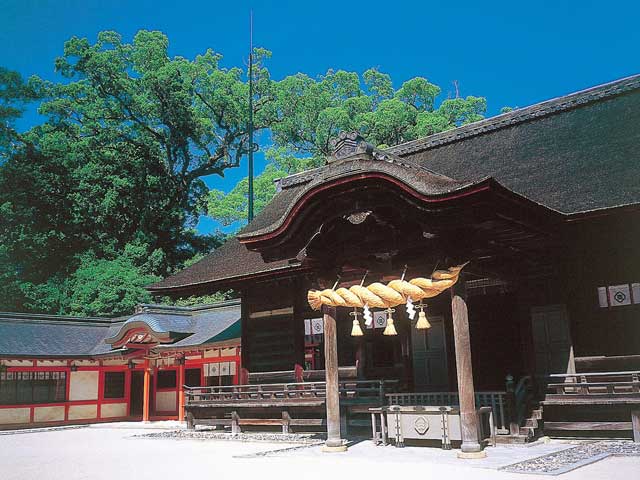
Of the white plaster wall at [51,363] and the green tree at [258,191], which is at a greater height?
the green tree at [258,191]

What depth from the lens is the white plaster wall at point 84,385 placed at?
2486cm

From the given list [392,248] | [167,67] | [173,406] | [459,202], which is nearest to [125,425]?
[173,406]

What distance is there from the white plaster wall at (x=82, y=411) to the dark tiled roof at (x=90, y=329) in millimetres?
2080

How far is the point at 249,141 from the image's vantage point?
41250 mm

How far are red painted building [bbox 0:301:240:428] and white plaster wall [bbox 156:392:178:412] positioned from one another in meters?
0.04

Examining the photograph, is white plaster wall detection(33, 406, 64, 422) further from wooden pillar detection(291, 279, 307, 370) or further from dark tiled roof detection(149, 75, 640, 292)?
wooden pillar detection(291, 279, 307, 370)

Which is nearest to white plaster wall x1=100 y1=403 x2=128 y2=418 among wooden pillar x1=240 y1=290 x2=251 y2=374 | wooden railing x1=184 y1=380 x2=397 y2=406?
wooden railing x1=184 y1=380 x2=397 y2=406

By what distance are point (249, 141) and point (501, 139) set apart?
27073 mm

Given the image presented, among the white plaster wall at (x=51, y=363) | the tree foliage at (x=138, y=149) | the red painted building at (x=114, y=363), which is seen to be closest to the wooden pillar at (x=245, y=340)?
the red painted building at (x=114, y=363)

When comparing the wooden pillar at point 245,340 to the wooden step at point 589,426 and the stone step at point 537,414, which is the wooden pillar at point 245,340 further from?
the wooden step at point 589,426

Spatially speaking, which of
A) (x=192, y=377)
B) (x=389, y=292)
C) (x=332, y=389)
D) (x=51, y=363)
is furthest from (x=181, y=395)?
(x=389, y=292)

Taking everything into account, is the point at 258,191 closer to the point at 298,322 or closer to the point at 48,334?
the point at 48,334

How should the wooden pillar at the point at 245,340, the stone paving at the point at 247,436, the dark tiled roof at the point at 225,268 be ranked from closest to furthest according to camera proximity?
the stone paving at the point at 247,436 → the dark tiled roof at the point at 225,268 → the wooden pillar at the point at 245,340

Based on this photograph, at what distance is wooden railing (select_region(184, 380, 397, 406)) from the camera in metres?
13.3
